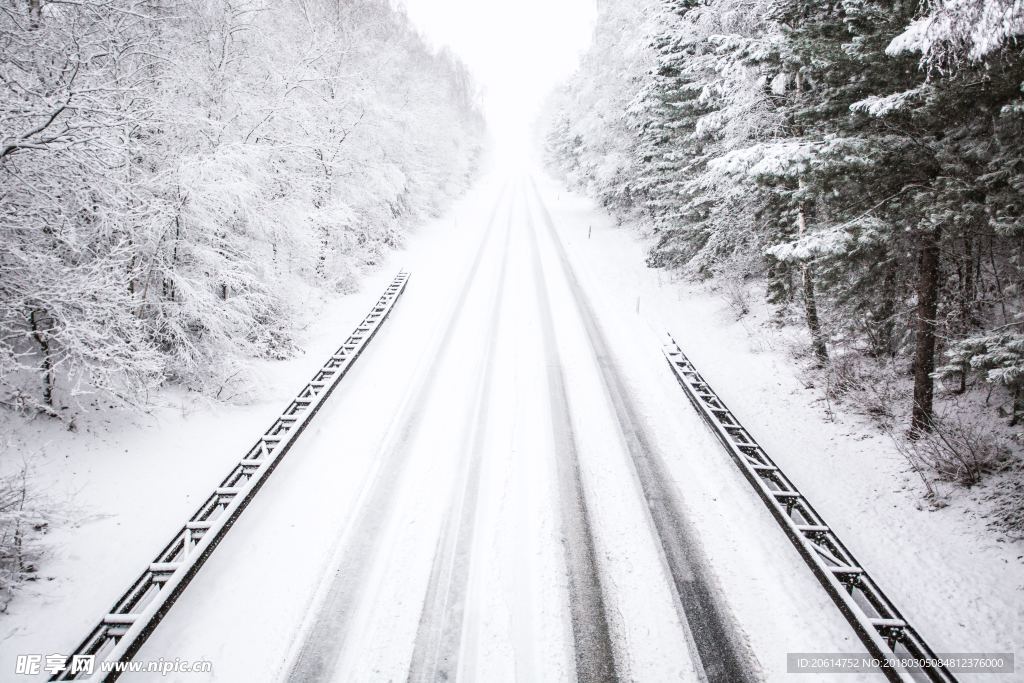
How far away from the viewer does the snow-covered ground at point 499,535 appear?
5.21 m

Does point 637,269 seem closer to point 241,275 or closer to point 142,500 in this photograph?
point 241,275

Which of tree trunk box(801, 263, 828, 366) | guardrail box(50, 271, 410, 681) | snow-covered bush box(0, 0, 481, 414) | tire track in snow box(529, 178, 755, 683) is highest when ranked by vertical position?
snow-covered bush box(0, 0, 481, 414)

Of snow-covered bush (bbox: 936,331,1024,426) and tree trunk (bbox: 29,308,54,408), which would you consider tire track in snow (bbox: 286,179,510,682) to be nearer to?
tree trunk (bbox: 29,308,54,408)

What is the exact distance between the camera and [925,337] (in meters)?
8.09

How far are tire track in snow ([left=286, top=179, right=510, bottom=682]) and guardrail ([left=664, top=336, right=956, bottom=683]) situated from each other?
5.89 m

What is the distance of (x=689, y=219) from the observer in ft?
59.7

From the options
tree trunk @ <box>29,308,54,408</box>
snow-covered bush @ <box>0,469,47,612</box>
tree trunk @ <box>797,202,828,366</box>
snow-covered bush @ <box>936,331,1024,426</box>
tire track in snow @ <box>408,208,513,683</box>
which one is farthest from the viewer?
tree trunk @ <box>797,202,828,366</box>

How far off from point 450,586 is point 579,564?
5.85ft

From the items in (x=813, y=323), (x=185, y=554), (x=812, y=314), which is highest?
(x=812, y=314)

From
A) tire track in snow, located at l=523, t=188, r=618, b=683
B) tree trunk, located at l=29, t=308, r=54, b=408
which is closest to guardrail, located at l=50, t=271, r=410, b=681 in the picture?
tree trunk, located at l=29, t=308, r=54, b=408

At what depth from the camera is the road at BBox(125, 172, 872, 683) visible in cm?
512

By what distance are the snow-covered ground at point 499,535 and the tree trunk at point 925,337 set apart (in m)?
0.79

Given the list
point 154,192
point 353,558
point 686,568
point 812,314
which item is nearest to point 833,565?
point 686,568

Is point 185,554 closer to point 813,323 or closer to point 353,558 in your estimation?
point 353,558
